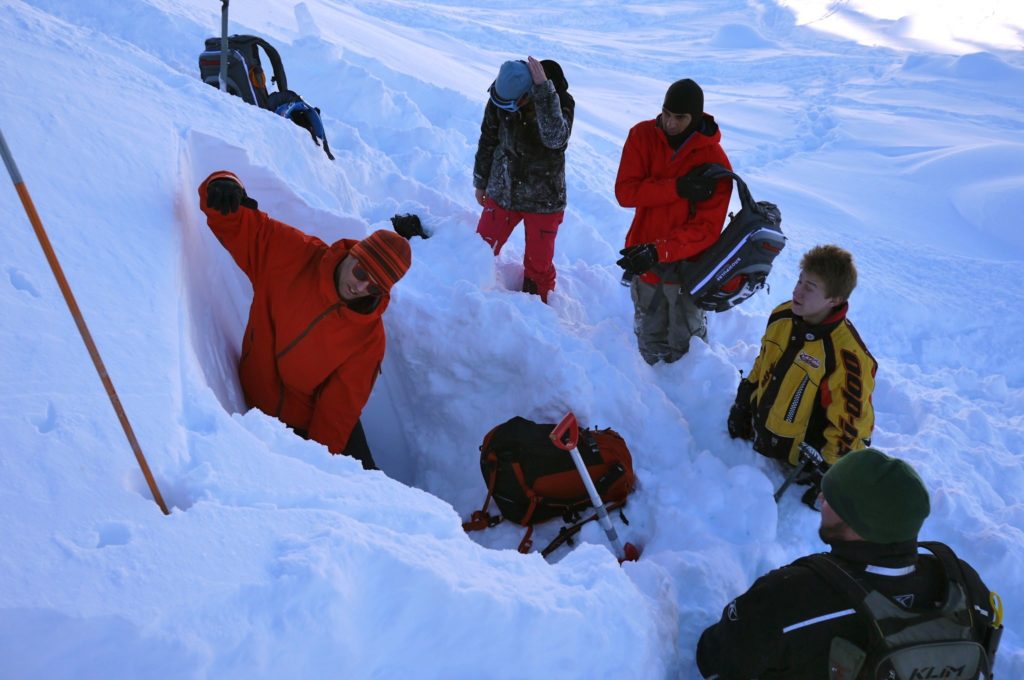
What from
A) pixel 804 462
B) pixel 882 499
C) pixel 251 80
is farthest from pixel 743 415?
pixel 251 80

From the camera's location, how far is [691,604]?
8.65ft

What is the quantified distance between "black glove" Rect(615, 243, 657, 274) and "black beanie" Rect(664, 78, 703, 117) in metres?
0.73

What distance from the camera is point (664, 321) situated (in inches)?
173

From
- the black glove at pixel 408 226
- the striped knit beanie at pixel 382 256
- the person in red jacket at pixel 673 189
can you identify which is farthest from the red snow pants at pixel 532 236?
the striped knit beanie at pixel 382 256

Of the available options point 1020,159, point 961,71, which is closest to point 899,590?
point 1020,159

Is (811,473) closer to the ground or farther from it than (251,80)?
closer to the ground

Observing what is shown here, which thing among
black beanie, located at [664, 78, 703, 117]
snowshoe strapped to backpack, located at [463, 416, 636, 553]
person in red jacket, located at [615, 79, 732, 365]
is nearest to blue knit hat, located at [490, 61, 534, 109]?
person in red jacket, located at [615, 79, 732, 365]

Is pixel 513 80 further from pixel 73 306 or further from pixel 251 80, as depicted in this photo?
pixel 251 80

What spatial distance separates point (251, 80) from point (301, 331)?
4.08 meters

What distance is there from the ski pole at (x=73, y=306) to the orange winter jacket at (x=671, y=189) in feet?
9.45

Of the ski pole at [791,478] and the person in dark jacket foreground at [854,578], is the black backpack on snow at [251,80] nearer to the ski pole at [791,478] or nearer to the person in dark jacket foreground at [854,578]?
the ski pole at [791,478]

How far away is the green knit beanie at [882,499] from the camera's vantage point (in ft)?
6.43

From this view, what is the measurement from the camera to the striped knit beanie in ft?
9.12

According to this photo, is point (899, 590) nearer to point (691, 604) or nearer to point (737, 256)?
point (691, 604)
